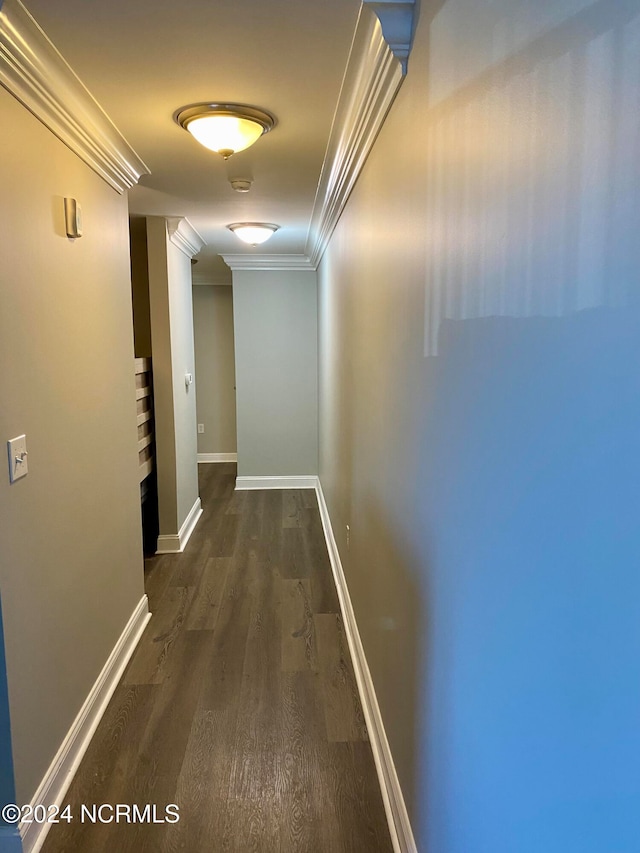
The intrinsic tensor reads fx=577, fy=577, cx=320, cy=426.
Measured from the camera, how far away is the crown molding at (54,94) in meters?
1.45

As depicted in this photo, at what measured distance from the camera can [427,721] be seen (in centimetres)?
133

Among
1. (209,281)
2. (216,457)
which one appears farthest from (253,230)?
(216,457)

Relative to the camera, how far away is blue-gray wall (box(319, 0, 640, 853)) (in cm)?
57

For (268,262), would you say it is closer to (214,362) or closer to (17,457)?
(214,362)

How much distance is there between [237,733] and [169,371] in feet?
7.87

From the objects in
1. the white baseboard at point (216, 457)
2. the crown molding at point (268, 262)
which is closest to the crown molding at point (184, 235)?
the crown molding at point (268, 262)

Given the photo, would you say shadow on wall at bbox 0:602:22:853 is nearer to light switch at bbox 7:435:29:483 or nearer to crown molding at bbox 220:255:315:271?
light switch at bbox 7:435:29:483

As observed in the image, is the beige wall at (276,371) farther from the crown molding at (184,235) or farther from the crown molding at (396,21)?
the crown molding at (396,21)

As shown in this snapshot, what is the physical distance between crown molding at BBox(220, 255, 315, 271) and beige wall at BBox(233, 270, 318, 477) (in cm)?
5

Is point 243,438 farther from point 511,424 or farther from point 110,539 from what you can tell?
point 511,424

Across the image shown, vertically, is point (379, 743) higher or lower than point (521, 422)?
lower

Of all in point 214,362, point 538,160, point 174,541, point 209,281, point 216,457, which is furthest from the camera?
point 216,457

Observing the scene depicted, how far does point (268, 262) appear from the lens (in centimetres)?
529

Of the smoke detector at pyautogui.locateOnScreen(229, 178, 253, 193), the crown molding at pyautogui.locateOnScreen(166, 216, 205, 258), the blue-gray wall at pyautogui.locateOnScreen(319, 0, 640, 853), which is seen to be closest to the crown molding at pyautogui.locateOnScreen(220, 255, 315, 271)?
the crown molding at pyautogui.locateOnScreen(166, 216, 205, 258)
